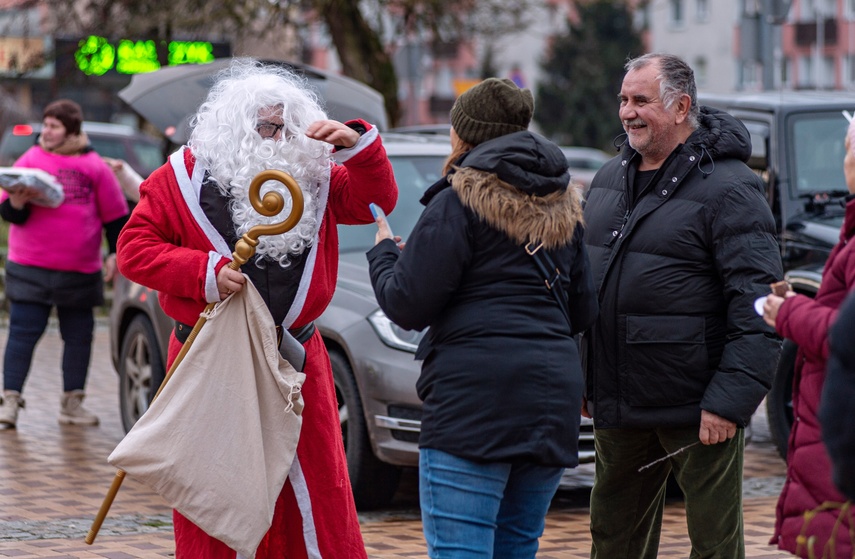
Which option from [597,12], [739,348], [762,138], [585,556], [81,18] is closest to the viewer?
[739,348]

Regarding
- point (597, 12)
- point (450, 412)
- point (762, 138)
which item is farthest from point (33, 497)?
point (597, 12)

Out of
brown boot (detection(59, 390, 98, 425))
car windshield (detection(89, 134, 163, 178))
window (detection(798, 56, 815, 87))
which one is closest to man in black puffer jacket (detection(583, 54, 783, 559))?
brown boot (detection(59, 390, 98, 425))

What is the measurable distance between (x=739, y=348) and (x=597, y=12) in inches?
2089

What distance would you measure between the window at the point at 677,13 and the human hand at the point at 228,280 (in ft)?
199

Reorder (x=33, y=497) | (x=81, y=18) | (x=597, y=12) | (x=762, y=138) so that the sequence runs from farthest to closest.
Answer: (x=597, y=12), (x=81, y=18), (x=762, y=138), (x=33, y=497)

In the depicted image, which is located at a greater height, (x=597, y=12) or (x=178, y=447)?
(x=178, y=447)

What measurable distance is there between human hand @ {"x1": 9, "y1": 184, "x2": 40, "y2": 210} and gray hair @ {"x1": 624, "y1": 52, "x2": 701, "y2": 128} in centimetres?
503

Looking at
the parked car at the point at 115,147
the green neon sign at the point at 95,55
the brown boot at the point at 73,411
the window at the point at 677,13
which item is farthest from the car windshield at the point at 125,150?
the window at the point at 677,13

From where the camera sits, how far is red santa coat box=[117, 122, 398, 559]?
4.25 metres

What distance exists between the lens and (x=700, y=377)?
431 cm

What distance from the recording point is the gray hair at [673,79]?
14.4ft

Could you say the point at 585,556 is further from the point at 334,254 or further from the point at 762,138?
the point at 762,138

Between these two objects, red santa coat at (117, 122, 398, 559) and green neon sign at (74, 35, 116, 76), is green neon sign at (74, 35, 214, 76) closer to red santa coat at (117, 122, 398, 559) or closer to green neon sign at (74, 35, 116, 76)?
green neon sign at (74, 35, 116, 76)

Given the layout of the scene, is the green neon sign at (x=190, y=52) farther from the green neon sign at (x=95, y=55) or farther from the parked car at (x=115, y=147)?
the parked car at (x=115, y=147)
